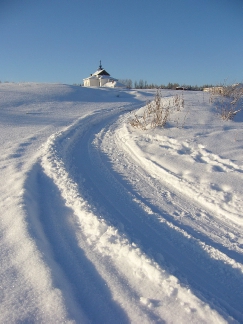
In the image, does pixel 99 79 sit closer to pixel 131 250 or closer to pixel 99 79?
pixel 99 79

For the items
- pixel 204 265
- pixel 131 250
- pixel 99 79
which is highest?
pixel 99 79

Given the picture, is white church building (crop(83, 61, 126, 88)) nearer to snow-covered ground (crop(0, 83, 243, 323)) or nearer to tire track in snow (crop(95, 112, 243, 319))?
snow-covered ground (crop(0, 83, 243, 323))

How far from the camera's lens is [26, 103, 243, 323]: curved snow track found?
157 centimetres

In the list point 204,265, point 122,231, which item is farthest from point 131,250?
point 204,265

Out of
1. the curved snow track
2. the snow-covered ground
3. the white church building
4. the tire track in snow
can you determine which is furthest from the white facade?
the tire track in snow

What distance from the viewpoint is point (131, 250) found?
1987 millimetres

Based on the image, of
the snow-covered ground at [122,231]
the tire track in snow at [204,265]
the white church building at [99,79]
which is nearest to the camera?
A: the snow-covered ground at [122,231]

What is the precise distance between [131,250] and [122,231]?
0.89 ft

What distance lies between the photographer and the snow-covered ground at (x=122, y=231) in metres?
1.57

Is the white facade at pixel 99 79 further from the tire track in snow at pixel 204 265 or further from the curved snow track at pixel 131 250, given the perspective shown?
the tire track in snow at pixel 204 265

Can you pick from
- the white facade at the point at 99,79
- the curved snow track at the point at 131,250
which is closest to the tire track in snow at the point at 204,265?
the curved snow track at the point at 131,250

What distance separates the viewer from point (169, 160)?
3934 millimetres

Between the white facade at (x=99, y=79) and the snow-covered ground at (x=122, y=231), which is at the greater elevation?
the white facade at (x=99, y=79)

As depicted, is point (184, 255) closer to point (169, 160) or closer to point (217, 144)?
point (169, 160)
